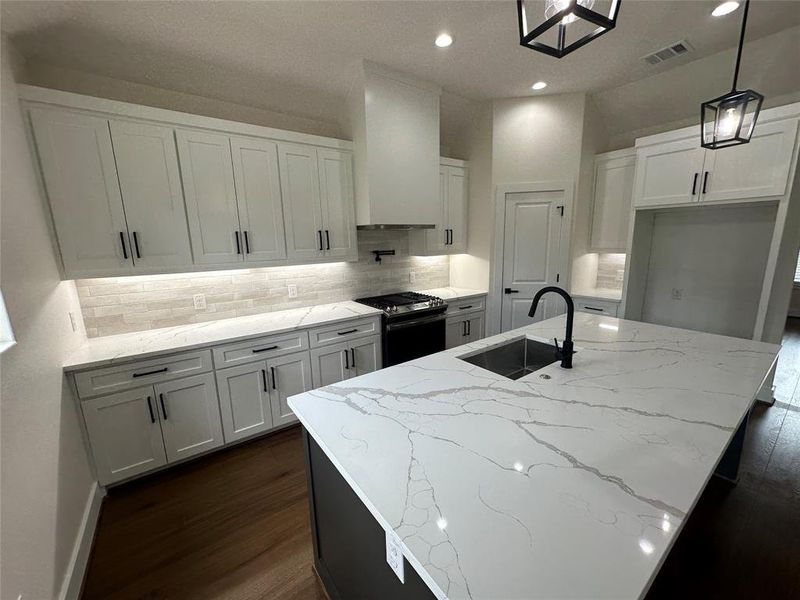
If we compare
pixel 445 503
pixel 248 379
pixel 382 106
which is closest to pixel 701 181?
pixel 382 106

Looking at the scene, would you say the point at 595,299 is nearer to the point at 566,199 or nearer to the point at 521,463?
the point at 566,199

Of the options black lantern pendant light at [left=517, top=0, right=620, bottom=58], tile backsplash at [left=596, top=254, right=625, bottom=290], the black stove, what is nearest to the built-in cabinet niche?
the black stove

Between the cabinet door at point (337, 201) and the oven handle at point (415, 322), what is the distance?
0.78 m

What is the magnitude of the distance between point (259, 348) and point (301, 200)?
126 centimetres

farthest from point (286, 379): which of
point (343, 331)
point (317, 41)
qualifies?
point (317, 41)

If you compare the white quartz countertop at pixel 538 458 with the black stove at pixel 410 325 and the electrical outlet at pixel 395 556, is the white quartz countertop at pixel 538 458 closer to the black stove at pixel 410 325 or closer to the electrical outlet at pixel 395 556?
the electrical outlet at pixel 395 556

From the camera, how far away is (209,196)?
237cm

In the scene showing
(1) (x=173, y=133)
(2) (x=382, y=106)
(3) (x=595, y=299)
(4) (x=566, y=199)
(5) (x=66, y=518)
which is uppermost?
(2) (x=382, y=106)

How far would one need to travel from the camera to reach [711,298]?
3.21m

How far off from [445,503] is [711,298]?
385cm

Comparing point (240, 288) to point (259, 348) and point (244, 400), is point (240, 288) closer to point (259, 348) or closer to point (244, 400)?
point (259, 348)

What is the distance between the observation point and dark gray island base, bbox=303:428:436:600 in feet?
3.02

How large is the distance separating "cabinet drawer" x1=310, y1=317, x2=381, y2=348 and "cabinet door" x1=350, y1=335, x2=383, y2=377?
0.21ft

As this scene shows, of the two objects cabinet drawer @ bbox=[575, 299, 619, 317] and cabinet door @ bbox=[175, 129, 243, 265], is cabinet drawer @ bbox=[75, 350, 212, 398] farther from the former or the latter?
cabinet drawer @ bbox=[575, 299, 619, 317]
